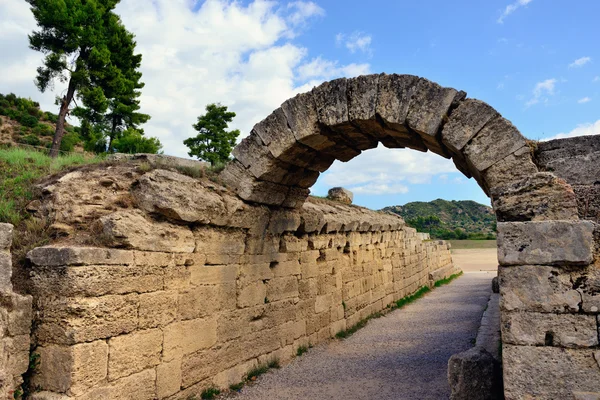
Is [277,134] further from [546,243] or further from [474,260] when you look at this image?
[474,260]

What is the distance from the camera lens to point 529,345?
3.68 metres

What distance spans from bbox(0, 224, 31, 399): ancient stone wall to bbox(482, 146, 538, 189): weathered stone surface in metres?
4.60

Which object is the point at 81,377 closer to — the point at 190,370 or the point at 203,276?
the point at 190,370

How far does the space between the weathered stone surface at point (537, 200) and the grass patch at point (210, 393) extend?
394cm

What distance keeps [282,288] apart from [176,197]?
287 centimetres

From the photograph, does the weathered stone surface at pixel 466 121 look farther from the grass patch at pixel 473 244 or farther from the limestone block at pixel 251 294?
the grass patch at pixel 473 244

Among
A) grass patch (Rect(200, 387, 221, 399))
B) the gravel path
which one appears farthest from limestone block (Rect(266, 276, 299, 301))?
grass patch (Rect(200, 387, 221, 399))

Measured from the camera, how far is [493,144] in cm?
464

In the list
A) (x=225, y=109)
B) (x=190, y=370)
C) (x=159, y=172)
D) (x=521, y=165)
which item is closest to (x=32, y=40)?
(x=225, y=109)

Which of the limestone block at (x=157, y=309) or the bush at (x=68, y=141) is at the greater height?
the bush at (x=68, y=141)

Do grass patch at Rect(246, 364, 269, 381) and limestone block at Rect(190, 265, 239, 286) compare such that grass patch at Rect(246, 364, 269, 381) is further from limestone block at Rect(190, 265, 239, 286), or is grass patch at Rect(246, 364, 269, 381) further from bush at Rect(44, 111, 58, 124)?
bush at Rect(44, 111, 58, 124)

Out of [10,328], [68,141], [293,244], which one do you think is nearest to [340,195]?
[293,244]

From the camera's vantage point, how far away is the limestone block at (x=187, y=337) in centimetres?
499

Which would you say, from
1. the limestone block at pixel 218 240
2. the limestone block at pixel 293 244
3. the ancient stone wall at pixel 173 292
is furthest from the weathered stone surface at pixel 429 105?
the limestone block at pixel 293 244
